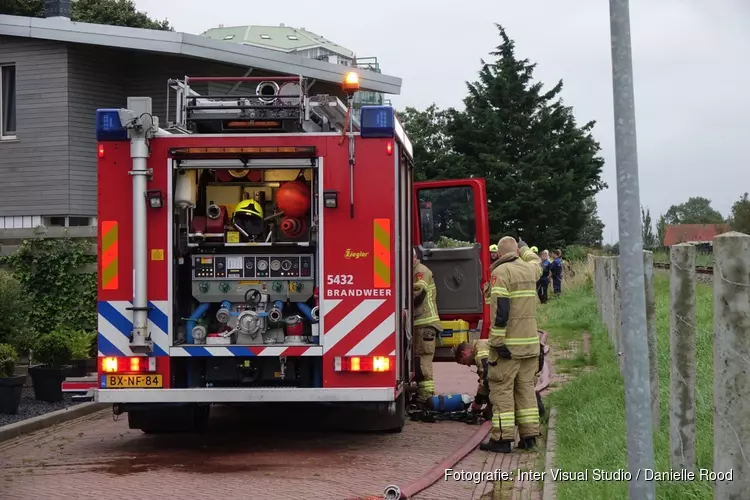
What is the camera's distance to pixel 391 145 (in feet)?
29.6

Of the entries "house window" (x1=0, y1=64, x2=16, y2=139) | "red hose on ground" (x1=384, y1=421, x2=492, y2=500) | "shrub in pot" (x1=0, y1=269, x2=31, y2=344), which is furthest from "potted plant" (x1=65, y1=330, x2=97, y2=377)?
"house window" (x1=0, y1=64, x2=16, y2=139)

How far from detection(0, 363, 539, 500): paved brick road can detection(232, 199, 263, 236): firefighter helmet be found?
1999mm

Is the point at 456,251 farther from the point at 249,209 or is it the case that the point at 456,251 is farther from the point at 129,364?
the point at 129,364

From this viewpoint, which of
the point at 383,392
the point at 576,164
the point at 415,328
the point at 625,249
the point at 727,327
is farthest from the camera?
the point at 576,164

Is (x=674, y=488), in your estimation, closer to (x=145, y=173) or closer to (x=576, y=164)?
(x=145, y=173)

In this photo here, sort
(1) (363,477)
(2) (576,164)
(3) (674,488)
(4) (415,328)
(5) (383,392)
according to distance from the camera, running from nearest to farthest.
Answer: (3) (674,488)
(1) (363,477)
(5) (383,392)
(4) (415,328)
(2) (576,164)

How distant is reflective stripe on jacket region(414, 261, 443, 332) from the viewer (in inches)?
442

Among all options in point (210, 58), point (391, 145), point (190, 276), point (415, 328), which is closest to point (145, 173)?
point (190, 276)

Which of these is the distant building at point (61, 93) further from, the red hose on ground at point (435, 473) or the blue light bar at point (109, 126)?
the red hose on ground at point (435, 473)

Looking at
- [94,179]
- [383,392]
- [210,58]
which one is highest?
[210,58]

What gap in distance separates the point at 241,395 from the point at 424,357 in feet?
9.90

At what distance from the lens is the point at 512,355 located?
31.0 ft

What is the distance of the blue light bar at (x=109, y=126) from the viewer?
8.96 meters

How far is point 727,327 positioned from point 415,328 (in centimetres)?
626
